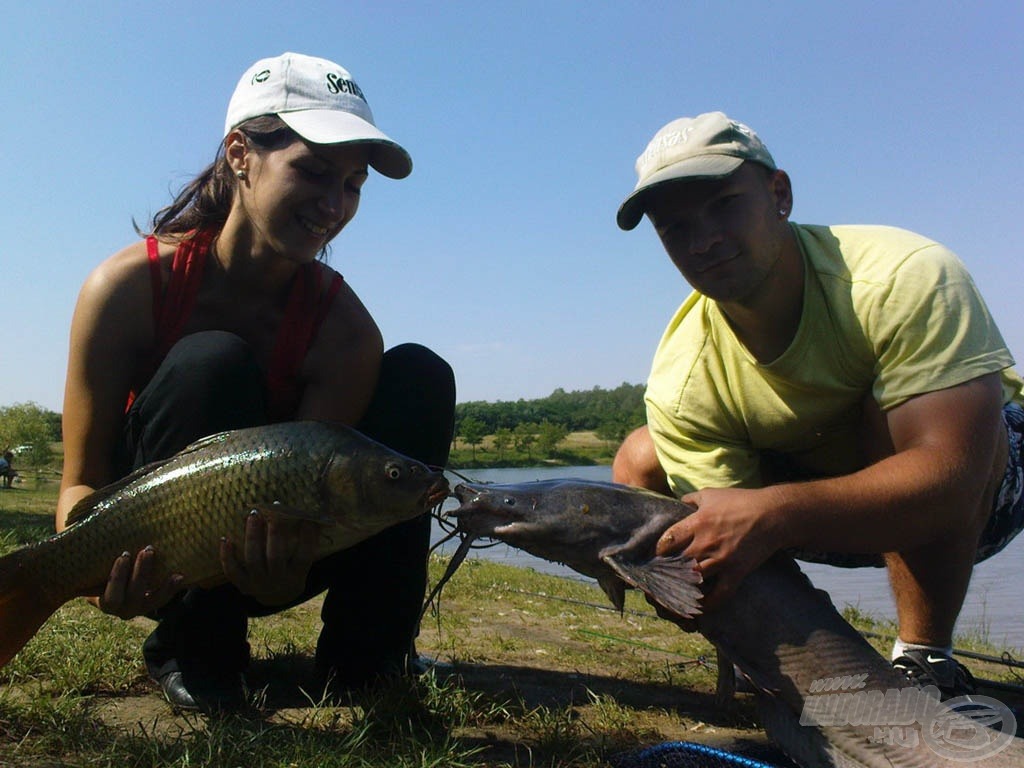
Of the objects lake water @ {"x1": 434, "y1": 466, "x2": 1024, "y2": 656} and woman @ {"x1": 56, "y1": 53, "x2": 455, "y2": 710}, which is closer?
woman @ {"x1": 56, "y1": 53, "x2": 455, "y2": 710}

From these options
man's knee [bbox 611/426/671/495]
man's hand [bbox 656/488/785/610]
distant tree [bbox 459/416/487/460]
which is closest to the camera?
man's hand [bbox 656/488/785/610]

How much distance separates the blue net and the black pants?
866mm

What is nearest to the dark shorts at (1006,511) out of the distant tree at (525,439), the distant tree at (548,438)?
the distant tree at (548,438)

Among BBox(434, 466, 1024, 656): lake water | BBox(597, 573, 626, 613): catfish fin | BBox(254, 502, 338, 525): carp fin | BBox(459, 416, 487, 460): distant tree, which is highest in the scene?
BBox(254, 502, 338, 525): carp fin

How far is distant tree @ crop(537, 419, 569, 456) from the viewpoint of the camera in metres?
61.8

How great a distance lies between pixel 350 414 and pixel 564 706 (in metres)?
1.14

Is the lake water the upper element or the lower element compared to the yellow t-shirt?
lower

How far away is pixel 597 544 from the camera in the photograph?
2.34 m

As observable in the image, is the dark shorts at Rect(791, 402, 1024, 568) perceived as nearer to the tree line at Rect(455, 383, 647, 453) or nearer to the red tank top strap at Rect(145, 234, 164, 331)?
the red tank top strap at Rect(145, 234, 164, 331)

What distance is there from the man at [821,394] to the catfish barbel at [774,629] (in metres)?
0.10

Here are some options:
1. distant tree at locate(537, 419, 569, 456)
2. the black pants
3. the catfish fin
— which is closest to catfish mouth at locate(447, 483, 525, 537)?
the catfish fin

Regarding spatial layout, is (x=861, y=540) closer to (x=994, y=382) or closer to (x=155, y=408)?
(x=994, y=382)

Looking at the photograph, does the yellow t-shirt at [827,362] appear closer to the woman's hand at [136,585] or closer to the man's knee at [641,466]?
the man's knee at [641,466]

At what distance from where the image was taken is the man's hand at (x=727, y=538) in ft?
7.20
